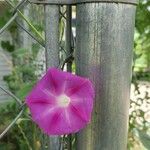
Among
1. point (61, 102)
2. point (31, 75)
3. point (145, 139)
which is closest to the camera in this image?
point (61, 102)

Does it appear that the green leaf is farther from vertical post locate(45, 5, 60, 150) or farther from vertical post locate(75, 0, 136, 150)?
vertical post locate(45, 5, 60, 150)

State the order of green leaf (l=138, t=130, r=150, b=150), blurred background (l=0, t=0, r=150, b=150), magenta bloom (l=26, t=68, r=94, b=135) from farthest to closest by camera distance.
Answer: blurred background (l=0, t=0, r=150, b=150), green leaf (l=138, t=130, r=150, b=150), magenta bloom (l=26, t=68, r=94, b=135)

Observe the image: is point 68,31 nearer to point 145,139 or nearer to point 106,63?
point 106,63

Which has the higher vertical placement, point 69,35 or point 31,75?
point 69,35

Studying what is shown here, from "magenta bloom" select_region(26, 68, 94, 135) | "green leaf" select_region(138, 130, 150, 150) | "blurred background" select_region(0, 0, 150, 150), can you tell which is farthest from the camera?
"blurred background" select_region(0, 0, 150, 150)

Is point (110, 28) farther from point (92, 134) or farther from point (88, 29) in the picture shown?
point (92, 134)

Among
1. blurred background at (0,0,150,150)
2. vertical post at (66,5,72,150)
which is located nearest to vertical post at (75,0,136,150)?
vertical post at (66,5,72,150)

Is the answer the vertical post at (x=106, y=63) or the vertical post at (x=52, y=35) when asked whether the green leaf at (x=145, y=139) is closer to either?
the vertical post at (x=106, y=63)

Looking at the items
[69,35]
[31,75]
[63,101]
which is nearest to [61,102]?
[63,101]
